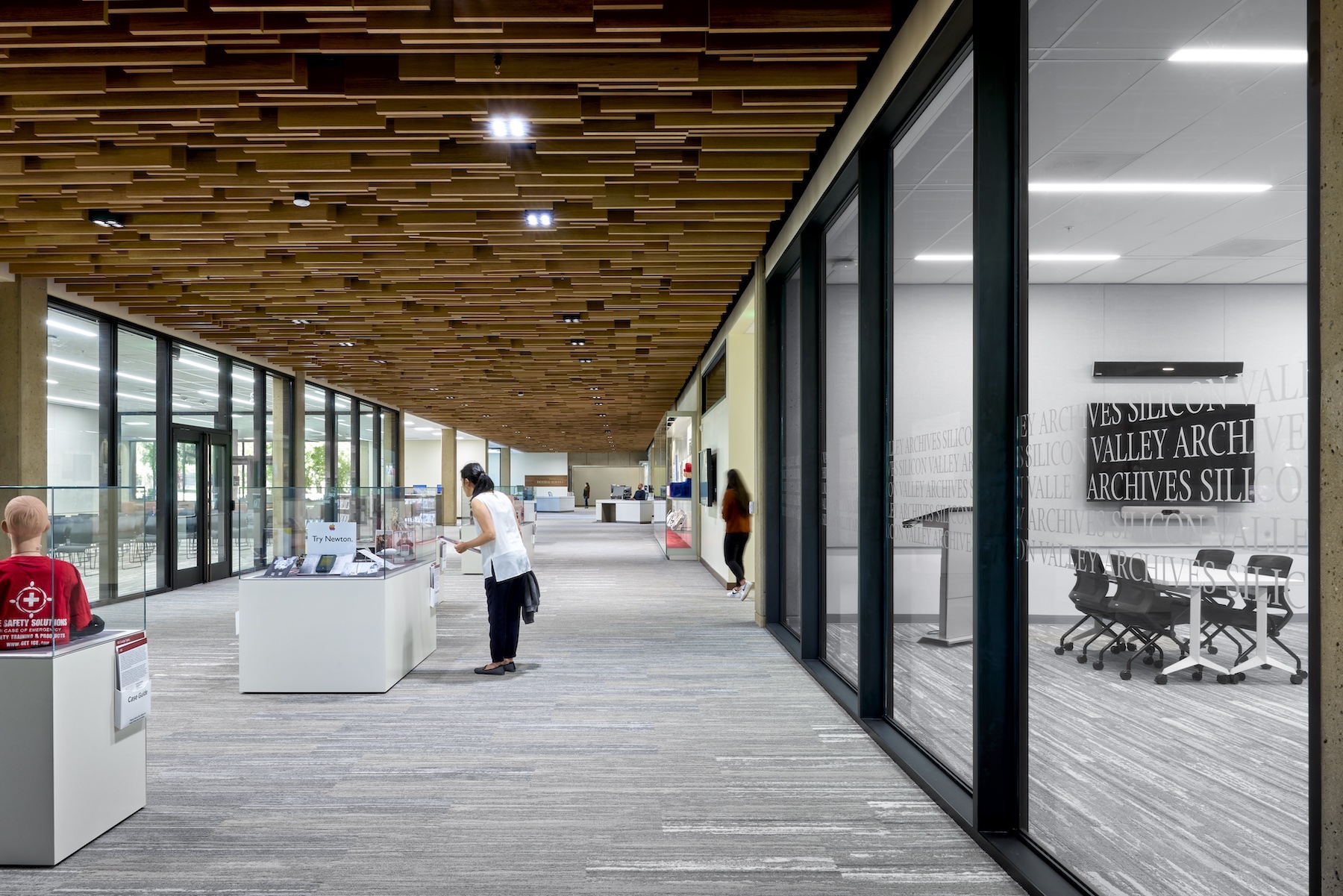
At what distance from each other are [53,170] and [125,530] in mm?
3204

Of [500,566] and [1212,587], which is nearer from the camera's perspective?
[1212,587]

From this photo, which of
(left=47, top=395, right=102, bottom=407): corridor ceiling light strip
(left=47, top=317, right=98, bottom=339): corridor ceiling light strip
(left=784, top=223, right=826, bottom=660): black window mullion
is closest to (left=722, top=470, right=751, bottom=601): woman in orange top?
(left=784, top=223, right=826, bottom=660): black window mullion

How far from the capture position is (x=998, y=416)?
121 inches

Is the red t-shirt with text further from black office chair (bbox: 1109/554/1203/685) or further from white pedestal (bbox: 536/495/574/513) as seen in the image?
white pedestal (bbox: 536/495/574/513)

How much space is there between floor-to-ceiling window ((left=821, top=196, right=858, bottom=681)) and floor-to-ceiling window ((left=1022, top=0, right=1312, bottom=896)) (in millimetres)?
2264

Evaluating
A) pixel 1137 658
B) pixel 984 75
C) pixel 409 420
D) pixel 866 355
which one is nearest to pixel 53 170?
pixel 866 355

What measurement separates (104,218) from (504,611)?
13.5ft

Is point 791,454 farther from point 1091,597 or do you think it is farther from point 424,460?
point 424,460

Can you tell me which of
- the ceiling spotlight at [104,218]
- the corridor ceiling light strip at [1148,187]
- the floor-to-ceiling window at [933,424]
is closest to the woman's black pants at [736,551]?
the floor-to-ceiling window at [933,424]

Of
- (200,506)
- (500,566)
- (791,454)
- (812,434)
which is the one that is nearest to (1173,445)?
(812,434)

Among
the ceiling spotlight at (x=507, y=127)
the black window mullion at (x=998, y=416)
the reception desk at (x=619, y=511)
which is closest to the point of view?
the black window mullion at (x=998, y=416)

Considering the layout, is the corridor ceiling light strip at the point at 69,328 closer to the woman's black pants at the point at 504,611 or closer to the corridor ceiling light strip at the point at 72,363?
the corridor ceiling light strip at the point at 72,363

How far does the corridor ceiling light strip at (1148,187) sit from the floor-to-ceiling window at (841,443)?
2.18 metres

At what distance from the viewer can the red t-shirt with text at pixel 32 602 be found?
302 cm
